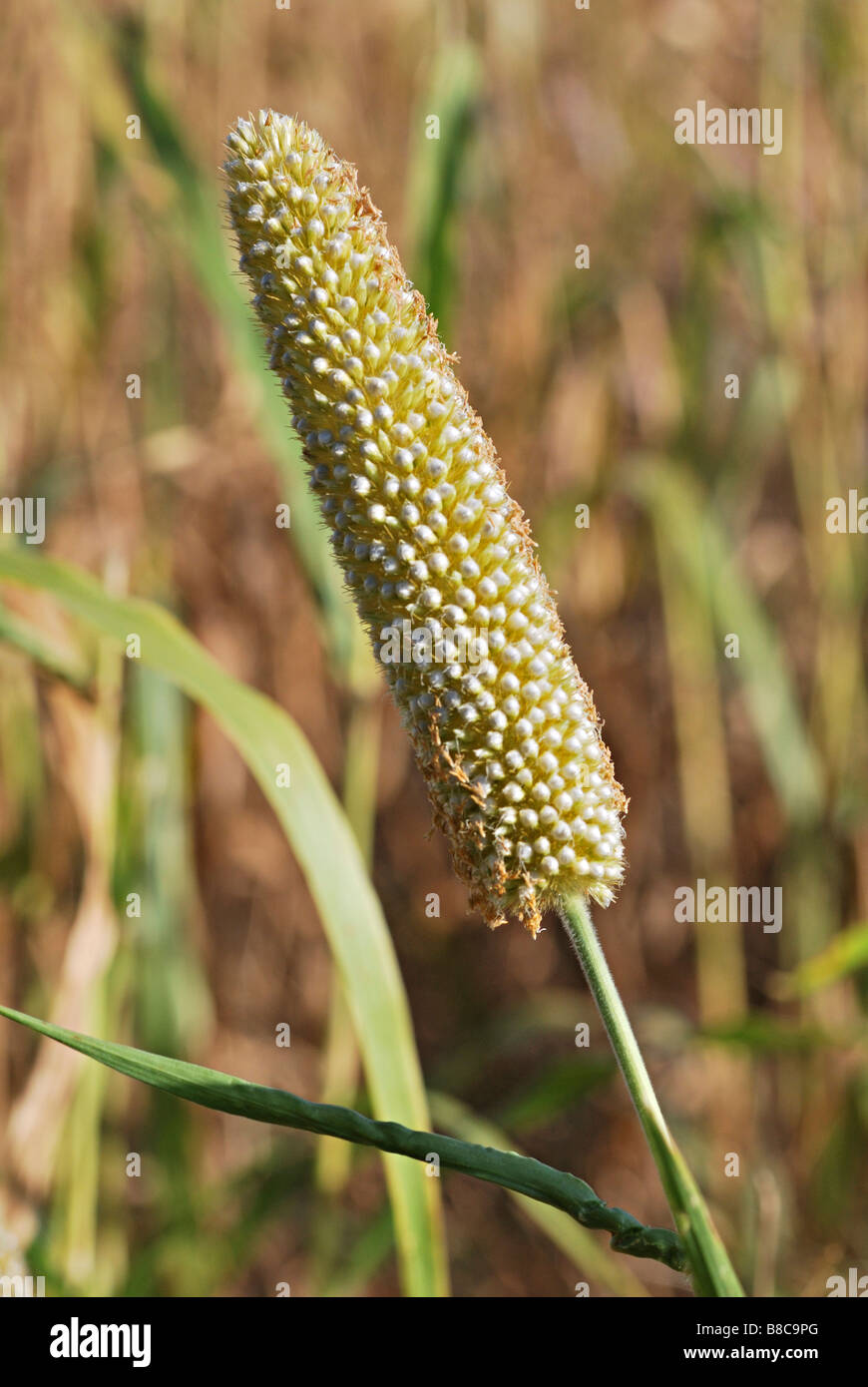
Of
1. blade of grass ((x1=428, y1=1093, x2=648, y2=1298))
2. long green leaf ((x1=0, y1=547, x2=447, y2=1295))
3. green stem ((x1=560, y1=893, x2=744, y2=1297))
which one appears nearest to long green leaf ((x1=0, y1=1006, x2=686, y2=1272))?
green stem ((x1=560, y1=893, x2=744, y2=1297))

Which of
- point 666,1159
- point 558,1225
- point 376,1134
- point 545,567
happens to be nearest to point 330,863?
point 376,1134

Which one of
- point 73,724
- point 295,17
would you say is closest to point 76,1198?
point 73,724

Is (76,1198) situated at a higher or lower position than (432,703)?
lower

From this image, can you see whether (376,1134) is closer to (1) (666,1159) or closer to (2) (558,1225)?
(1) (666,1159)

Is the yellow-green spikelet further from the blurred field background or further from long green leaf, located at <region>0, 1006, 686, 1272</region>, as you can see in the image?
the blurred field background

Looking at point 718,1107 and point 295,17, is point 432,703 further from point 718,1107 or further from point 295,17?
point 295,17

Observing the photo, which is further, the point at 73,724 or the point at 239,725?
the point at 73,724

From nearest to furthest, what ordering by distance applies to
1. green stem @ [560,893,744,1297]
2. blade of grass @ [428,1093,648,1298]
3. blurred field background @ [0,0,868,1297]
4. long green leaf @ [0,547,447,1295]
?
green stem @ [560,893,744,1297] → long green leaf @ [0,547,447,1295] → blade of grass @ [428,1093,648,1298] → blurred field background @ [0,0,868,1297]
